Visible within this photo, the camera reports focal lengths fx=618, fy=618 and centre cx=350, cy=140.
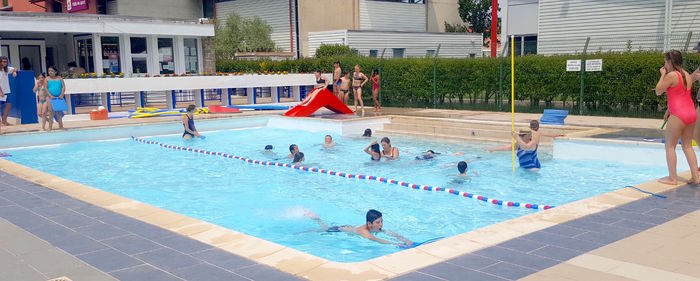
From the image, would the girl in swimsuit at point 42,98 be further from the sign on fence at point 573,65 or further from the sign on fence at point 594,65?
the sign on fence at point 594,65

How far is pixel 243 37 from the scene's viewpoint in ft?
112

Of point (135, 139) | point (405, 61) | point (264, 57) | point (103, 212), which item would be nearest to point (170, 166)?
point (135, 139)

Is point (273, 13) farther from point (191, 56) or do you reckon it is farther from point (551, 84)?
point (551, 84)

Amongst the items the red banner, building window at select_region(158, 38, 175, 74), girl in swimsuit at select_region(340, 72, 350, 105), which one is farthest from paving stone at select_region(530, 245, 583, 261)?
the red banner

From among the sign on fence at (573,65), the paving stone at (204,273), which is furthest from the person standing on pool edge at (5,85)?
the sign on fence at (573,65)

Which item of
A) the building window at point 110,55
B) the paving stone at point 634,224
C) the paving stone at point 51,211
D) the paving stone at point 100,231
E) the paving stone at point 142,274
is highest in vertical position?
the building window at point 110,55

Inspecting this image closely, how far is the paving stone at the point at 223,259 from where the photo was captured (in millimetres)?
4965

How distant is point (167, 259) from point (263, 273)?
37.5 inches

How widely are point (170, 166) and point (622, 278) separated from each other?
10652 mm

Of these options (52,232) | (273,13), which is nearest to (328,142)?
(52,232)

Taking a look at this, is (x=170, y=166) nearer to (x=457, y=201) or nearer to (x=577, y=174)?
(x=457, y=201)

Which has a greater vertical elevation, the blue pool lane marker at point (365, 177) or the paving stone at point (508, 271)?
the paving stone at point (508, 271)

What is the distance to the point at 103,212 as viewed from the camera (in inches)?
276

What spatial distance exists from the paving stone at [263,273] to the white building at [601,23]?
66.2 feet
